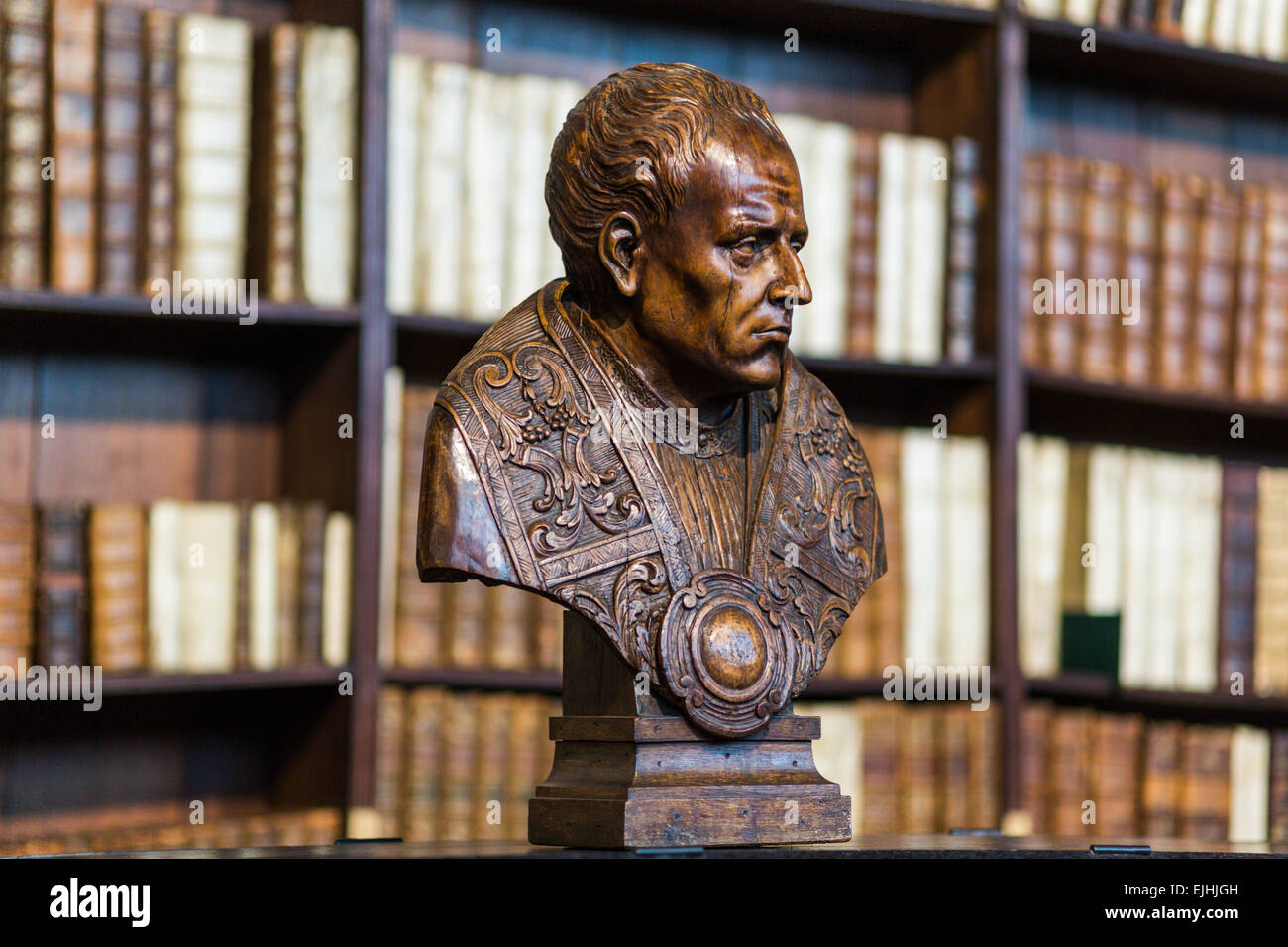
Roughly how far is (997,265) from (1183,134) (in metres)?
0.84

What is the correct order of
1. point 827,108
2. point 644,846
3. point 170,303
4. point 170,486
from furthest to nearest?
1. point 827,108
2. point 170,486
3. point 170,303
4. point 644,846

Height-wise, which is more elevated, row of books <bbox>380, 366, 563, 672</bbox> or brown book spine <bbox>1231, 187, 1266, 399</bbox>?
brown book spine <bbox>1231, 187, 1266, 399</bbox>

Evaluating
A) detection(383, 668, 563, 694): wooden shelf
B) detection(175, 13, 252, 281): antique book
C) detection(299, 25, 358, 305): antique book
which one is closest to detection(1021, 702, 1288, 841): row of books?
detection(383, 668, 563, 694): wooden shelf

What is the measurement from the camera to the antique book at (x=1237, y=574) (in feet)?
9.87

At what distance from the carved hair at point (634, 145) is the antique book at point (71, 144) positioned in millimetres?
968

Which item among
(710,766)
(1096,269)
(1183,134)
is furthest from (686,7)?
(710,766)

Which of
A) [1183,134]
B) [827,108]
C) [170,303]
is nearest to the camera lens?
[170,303]

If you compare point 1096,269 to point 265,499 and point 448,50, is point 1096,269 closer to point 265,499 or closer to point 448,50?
point 448,50

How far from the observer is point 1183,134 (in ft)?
11.6

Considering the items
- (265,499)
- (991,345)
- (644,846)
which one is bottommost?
(644,846)

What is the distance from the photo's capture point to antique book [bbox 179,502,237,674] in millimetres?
2572

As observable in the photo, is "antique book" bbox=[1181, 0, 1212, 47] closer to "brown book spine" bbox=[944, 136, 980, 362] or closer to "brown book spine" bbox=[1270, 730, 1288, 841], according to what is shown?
"brown book spine" bbox=[944, 136, 980, 362]

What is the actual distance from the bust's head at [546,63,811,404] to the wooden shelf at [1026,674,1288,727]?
4.40 feet

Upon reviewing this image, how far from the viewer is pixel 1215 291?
3.10 m
